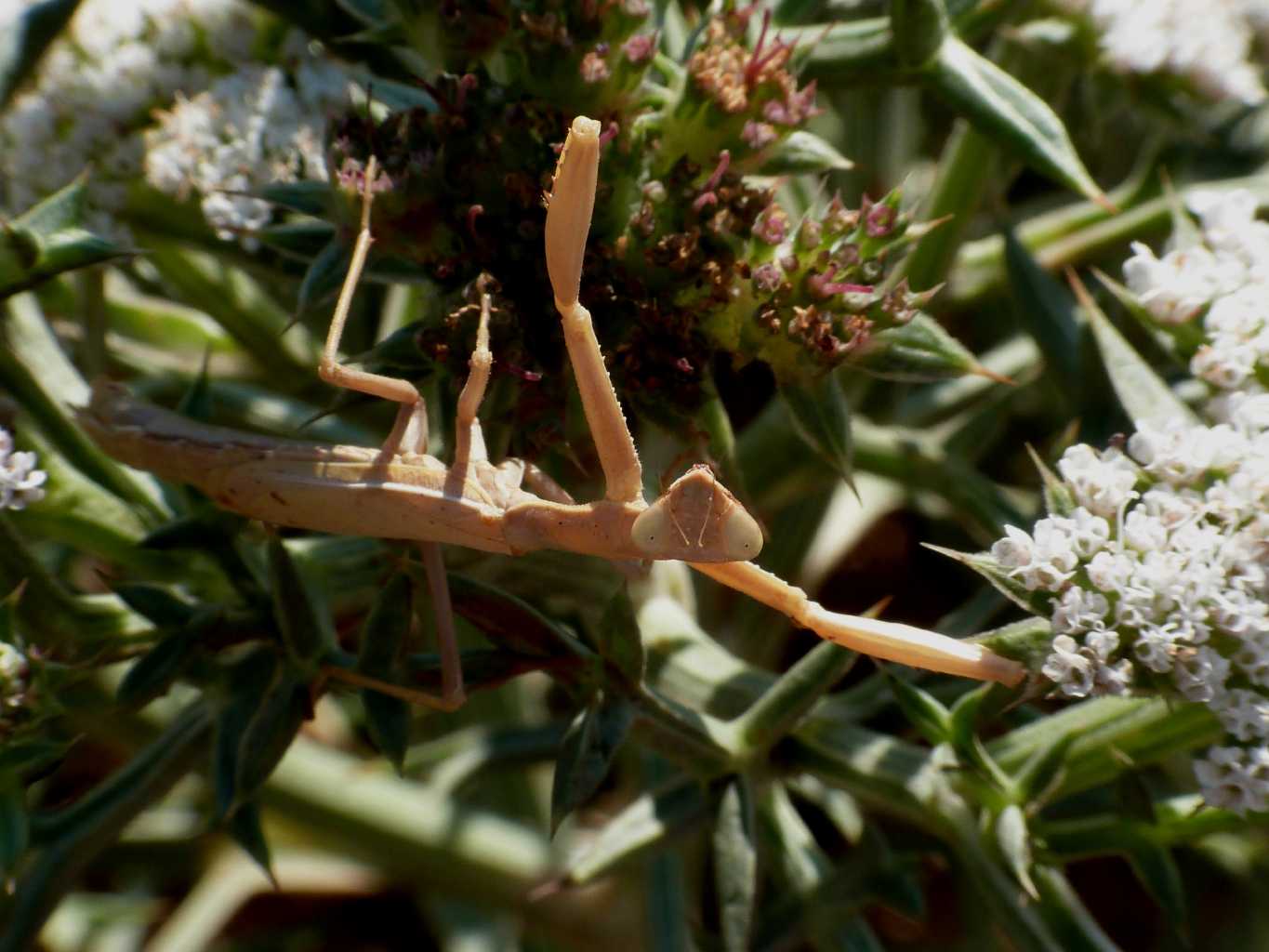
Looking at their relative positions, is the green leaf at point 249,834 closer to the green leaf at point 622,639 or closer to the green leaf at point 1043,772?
the green leaf at point 622,639

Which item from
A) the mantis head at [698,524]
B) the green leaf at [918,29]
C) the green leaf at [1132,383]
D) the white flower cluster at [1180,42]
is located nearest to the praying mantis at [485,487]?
the mantis head at [698,524]

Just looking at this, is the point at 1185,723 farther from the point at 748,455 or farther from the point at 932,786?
the point at 748,455

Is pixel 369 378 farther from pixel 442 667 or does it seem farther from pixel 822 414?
pixel 822 414

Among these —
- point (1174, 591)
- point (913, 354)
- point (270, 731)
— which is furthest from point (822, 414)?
point (270, 731)

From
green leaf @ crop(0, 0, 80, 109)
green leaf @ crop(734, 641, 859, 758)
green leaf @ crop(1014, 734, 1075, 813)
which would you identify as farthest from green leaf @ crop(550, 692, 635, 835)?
green leaf @ crop(0, 0, 80, 109)

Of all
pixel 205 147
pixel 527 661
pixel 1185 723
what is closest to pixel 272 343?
pixel 205 147

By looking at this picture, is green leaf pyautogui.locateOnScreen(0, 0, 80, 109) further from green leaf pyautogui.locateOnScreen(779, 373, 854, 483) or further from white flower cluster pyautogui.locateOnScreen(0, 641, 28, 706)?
green leaf pyautogui.locateOnScreen(779, 373, 854, 483)

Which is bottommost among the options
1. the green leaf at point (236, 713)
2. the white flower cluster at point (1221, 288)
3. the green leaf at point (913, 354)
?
the green leaf at point (236, 713)
